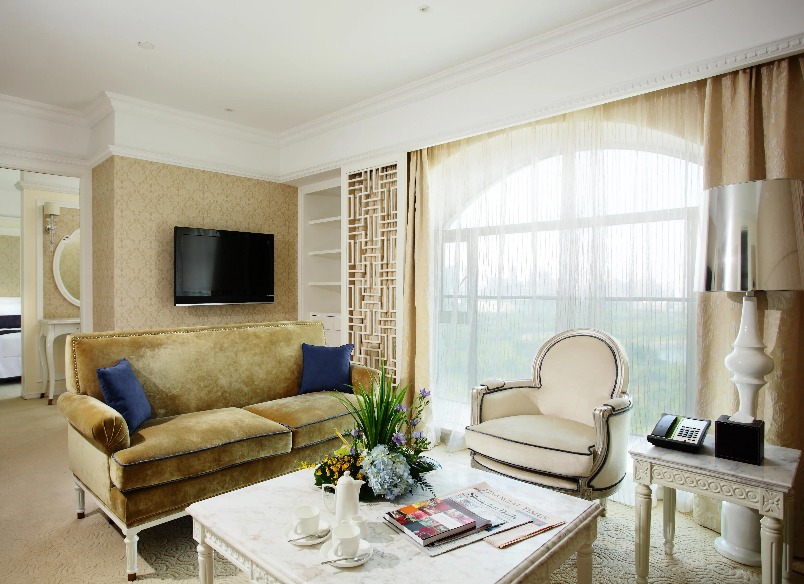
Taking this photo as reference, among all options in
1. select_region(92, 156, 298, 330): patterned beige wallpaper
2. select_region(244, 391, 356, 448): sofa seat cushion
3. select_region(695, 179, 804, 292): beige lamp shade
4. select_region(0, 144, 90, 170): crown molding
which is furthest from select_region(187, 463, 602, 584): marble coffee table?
select_region(0, 144, 90, 170): crown molding

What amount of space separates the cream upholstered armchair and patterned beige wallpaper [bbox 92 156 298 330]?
3368 millimetres

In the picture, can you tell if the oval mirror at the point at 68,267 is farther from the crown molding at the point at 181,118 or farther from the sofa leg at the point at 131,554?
the sofa leg at the point at 131,554

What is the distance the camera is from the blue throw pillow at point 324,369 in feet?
11.9

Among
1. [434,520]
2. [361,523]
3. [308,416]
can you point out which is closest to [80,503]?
[308,416]

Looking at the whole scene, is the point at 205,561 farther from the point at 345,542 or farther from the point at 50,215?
the point at 50,215

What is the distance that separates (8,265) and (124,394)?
798 cm

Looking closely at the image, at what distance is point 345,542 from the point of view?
145 cm

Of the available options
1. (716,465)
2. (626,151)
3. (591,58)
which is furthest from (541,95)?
(716,465)

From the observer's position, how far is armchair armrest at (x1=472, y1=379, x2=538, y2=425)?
2963 mm

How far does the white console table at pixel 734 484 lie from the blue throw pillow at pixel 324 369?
81.3 inches

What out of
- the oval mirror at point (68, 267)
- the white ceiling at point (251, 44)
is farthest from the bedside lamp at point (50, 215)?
the white ceiling at point (251, 44)

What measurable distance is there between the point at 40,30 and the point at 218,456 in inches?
120

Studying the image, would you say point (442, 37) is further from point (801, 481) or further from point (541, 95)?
point (801, 481)

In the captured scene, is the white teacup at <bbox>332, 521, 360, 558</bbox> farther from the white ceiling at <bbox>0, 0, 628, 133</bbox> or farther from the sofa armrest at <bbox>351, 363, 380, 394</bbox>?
the white ceiling at <bbox>0, 0, 628, 133</bbox>
